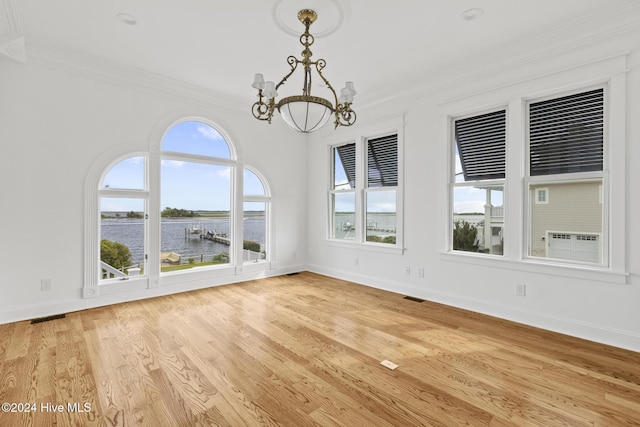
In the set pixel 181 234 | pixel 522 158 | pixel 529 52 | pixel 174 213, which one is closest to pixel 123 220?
pixel 174 213

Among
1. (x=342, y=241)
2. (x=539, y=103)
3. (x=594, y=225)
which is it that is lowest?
(x=342, y=241)

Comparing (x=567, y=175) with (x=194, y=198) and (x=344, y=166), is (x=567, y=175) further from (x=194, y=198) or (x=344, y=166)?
(x=194, y=198)

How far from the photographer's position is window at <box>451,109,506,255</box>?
3.73 m

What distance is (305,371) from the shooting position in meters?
2.36

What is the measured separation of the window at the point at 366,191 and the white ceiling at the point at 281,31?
1.36 metres

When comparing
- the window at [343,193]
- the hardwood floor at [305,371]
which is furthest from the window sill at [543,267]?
the window at [343,193]

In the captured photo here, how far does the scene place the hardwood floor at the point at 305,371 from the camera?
1871 millimetres

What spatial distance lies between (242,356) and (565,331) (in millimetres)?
3244

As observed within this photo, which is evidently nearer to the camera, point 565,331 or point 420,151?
point 565,331

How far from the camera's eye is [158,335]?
3.02 metres

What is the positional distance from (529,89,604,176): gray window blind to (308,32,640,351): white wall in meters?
0.19

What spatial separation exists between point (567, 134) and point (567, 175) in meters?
0.45

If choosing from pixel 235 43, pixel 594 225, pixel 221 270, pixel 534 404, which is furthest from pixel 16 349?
pixel 594 225

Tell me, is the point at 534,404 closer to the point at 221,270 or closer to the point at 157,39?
the point at 221,270
